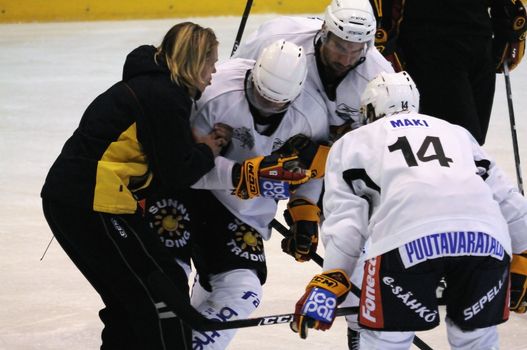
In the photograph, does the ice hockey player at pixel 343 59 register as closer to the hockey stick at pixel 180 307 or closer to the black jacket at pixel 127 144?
the black jacket at pixel 127 144

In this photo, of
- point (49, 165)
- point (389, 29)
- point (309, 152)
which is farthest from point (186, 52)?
point (49, 165)

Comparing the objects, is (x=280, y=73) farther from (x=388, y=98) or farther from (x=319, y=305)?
(x=319, y=305)

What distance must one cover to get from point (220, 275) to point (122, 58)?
156 inches

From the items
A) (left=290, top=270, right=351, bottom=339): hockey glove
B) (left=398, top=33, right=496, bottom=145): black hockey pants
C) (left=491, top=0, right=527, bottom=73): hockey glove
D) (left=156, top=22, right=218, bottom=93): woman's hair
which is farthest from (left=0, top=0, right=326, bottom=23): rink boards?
(left=290, top=270, right=351, bottom=339): hockey glove

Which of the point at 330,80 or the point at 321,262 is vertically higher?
the point at 330,80

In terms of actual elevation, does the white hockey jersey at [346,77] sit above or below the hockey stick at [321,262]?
above

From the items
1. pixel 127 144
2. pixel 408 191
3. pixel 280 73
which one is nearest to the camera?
pixel 408 191

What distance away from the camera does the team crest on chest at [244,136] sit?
3016mm

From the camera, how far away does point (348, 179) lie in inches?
96.5

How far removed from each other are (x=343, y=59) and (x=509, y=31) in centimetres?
118

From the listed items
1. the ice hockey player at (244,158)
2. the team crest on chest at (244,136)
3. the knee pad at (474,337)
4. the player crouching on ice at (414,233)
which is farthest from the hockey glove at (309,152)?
the knee pad at (474,337)

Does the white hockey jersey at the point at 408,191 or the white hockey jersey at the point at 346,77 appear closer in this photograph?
the white hockey jersey at the point at 408,191

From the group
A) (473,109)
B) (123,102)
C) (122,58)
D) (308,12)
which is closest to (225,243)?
(123,102)

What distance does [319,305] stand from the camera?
243cm
